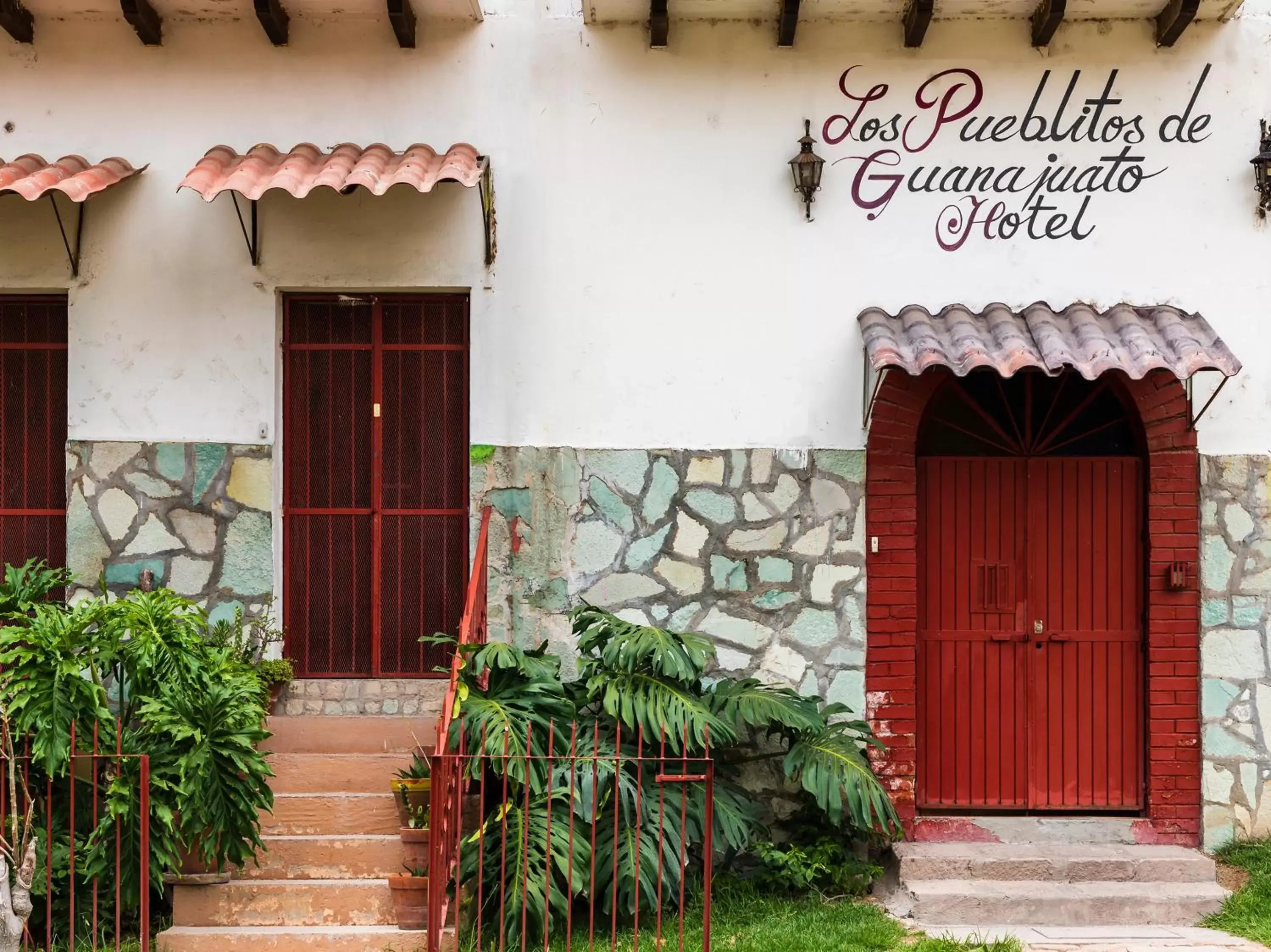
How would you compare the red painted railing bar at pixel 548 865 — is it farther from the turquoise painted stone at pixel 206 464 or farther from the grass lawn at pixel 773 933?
the turquoise painted stone at pixel 206 464

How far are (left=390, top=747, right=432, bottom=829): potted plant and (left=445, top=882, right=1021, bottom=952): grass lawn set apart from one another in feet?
2.26

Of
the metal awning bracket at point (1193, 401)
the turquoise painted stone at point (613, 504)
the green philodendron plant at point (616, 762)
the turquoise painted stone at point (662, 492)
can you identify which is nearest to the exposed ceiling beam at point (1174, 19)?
the metal awning bracket at point (1193, 401)

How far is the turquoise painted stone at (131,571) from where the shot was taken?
7.07 meters

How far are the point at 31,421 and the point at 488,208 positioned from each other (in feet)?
9.88

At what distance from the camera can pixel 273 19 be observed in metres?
6.89

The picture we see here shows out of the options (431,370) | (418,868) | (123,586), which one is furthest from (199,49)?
(418,868)

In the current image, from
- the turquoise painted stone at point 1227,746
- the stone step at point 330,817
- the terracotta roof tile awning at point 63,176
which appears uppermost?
the terracotta roof tile awning at point 63,176

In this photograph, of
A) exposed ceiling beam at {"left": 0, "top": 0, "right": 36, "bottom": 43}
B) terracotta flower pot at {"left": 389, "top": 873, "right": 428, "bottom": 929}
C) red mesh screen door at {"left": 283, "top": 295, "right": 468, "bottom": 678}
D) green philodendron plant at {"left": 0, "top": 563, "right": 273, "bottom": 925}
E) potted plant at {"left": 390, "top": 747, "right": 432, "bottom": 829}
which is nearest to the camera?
green philodendron plant at {"left": 0, "top": 563, "right": 273, "bottom": 925}

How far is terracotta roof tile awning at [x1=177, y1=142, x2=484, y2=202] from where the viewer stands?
6340 millimetres

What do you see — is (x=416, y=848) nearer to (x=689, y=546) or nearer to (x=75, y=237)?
(x=689, y=546)

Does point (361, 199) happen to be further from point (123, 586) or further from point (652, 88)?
point (123, 586)

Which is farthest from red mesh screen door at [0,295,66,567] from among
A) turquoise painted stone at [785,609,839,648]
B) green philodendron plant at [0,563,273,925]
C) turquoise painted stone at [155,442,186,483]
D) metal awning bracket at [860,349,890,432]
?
metal awning bracket at [860,349,890,432]

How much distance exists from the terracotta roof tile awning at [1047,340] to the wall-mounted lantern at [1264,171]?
2.51ft

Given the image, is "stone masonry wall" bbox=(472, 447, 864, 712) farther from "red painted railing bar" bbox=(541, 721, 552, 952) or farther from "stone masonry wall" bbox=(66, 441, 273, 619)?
"stone masonry wall" bbox=(66, 441, 273, 619)
